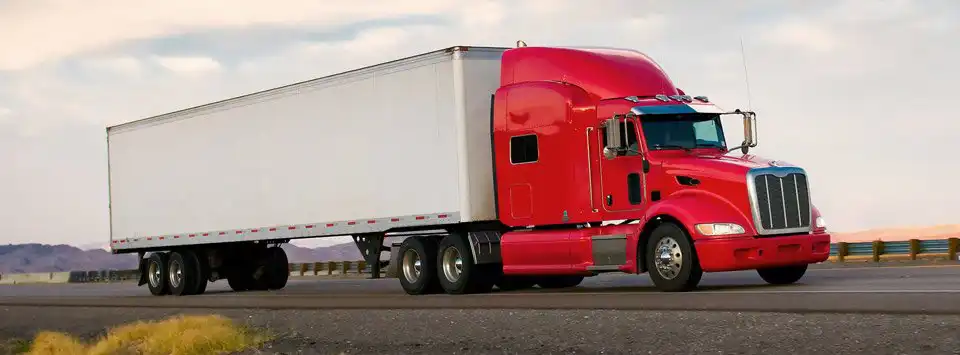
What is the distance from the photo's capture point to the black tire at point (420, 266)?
2405 cm

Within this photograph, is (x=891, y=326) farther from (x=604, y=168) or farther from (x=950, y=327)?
(x=604, y=168)

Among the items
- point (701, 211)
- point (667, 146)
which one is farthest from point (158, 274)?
point (701, 211)

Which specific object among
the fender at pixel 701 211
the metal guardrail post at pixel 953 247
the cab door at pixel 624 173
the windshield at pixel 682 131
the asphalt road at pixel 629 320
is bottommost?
the asphalt road at pixel 629 320

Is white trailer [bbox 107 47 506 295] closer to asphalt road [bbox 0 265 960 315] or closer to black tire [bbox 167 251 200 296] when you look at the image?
black tire [bbox 167 251 200 296]

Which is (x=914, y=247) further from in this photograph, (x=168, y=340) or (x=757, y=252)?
(x=168, y=340)

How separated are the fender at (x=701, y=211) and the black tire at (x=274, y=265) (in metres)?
13.7

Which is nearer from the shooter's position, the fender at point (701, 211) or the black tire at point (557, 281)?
the fender at point (701, 211)

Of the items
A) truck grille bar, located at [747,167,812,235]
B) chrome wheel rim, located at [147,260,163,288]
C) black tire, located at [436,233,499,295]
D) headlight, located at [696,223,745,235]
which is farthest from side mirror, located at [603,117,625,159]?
chrome wheel rim, located at [147,260,163,288]

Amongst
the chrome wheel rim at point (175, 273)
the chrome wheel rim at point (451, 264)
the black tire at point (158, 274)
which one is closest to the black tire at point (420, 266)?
the chrome wheel rim at point (451, 264)

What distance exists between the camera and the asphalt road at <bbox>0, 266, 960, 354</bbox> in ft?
41.5

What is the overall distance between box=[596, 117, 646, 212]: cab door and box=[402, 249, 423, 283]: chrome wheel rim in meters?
4.42

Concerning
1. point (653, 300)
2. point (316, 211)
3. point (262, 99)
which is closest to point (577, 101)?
point (653, 300)

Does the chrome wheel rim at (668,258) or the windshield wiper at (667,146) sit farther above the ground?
the windshield wiper at (667,146)

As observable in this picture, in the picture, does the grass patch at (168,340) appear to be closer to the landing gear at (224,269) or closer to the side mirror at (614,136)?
the side mirror at (614,136)
